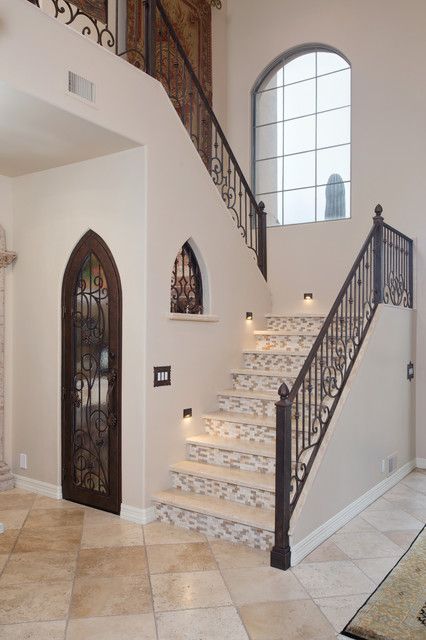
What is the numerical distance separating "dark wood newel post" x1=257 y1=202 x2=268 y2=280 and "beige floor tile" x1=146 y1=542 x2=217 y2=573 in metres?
3.36

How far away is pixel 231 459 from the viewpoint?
14.6ft

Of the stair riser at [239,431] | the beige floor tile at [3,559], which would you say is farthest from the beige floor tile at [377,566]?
the beige floor tile at [3,559]

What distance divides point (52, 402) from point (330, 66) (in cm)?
510

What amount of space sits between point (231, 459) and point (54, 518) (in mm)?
1450

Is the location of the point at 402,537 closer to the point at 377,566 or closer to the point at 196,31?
the point at 377,566

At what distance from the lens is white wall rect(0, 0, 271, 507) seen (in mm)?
3873

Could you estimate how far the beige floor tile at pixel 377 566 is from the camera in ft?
11.1

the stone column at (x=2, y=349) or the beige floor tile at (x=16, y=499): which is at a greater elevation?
the stone column at (x=2, y=349)

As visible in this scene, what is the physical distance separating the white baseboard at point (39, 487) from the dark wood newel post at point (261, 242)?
316 cm

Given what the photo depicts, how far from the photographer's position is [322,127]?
6.82 m

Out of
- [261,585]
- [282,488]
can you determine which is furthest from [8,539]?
[282,488]

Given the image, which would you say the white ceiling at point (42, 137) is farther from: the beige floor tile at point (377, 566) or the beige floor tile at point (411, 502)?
the beige floor tile at point (411, 502)

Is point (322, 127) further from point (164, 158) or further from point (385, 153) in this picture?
point (164, 158)

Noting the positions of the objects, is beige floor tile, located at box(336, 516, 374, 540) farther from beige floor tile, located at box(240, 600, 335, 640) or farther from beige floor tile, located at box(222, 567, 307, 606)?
beige floor tile, located at box(240, 600, 335, 640)
